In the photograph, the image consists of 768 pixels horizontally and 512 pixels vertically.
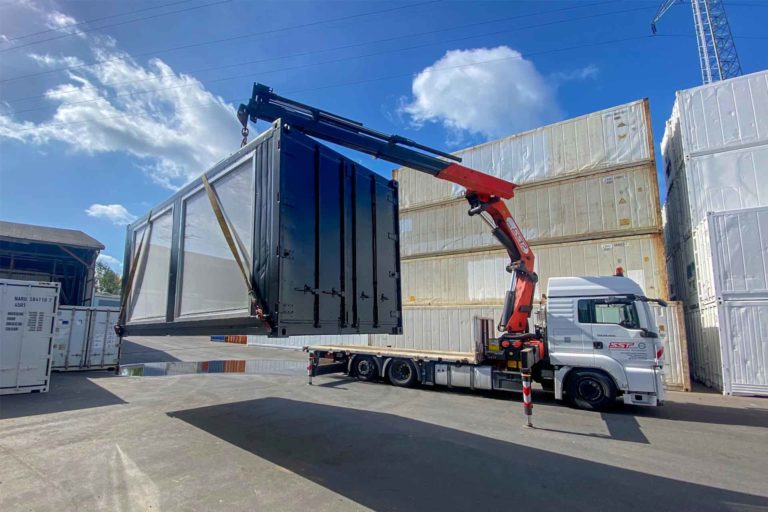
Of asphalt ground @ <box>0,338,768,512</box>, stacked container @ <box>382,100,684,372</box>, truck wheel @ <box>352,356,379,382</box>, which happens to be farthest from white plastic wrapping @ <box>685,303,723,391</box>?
truck wheel @ <box>352,356,379,382</box>

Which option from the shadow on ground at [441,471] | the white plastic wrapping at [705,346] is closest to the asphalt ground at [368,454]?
the shadow on ground at [441,471]

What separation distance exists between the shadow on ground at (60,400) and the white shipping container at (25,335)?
1.21 feet

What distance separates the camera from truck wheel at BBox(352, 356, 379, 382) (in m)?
12.7

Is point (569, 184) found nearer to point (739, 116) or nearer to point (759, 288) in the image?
point (739, 116)

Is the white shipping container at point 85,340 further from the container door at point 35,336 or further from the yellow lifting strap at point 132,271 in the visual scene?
the yellow lifting strap at point 132,271

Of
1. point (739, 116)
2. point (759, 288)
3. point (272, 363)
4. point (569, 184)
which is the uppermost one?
point (739, 116)

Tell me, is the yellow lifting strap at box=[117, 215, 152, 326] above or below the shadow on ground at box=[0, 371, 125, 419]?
above

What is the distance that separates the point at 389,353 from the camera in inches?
485

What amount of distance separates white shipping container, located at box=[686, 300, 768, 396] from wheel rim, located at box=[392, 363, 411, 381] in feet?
28.0

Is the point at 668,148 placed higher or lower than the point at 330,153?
higher

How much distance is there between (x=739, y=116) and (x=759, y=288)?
5.55 m

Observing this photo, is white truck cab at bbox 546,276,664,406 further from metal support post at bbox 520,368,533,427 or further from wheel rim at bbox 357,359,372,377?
wheel rim at bbox 357,359,372,377

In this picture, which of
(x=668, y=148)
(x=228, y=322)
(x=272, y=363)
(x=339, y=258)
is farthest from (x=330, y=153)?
(x=668, y=148)

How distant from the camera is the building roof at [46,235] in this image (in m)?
16.4
